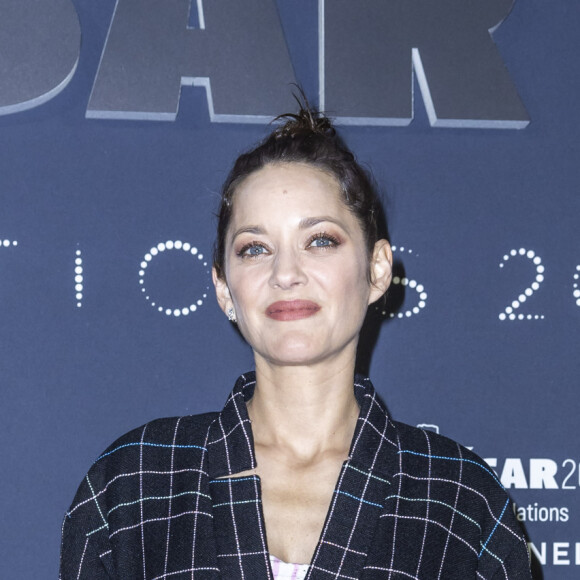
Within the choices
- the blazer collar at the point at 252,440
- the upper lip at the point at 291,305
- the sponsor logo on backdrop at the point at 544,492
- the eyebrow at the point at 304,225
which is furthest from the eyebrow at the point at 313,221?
the sponsor logo on backdrop at the point at 544,492

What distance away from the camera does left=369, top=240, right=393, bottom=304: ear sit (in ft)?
4.46

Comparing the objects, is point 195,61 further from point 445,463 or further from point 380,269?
point 445,463

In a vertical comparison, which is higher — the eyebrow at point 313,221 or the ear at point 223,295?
the eyebrow at point 313,221

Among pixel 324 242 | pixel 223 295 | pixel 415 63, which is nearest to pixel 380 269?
pixel 324 242

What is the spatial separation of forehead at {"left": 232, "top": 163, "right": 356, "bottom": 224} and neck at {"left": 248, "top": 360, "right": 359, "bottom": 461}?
0.24 metres

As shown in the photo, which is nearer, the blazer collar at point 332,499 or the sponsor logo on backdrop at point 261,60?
the blazer collar at point 332,499

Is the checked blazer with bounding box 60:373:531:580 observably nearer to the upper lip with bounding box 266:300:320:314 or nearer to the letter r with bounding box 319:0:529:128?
the upper lip with bounding box 266:300:320:314

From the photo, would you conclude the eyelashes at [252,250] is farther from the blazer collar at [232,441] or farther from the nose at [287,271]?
the blazer collar at [232,441]

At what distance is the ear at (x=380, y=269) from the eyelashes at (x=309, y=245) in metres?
0.12

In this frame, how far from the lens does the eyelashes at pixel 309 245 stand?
4.13 ft

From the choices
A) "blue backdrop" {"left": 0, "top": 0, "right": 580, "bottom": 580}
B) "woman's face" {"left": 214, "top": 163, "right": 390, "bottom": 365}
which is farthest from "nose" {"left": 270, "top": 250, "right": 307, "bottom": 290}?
"blue backdrop" {"left": 0, "top": 0, "right": 580, "bottom": 580}

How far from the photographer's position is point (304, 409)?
1302 mm

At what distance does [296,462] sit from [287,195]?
16.5 inches

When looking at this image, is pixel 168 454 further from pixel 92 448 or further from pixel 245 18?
pixel 245 18
